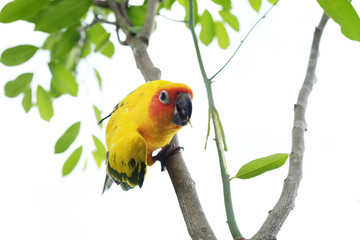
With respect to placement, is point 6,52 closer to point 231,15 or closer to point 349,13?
point 231,15

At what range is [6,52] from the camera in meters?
0.98

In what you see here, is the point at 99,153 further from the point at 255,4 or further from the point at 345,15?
the point at 345,15

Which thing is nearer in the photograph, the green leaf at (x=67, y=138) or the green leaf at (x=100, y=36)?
the green leaf at (x=67, y=138)

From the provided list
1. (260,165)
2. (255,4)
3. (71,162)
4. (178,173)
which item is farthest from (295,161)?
(71,162)

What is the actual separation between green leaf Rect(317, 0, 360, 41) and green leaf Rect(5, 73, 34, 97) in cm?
82

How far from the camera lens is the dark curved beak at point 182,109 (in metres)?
0.76

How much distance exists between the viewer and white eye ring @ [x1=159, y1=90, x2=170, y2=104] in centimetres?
77

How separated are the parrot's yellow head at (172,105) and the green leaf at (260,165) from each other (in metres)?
0.20

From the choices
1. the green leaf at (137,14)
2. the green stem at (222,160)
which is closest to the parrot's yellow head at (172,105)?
the green stem at (222,160)

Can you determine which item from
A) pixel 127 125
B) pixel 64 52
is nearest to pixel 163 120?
pixel 127 125

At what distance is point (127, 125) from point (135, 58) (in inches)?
10.1

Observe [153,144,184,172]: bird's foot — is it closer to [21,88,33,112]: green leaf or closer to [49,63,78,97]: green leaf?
[49,63,78,97]: green leaf

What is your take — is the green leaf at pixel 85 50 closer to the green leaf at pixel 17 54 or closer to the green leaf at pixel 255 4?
the green leaf at pixel 17 54

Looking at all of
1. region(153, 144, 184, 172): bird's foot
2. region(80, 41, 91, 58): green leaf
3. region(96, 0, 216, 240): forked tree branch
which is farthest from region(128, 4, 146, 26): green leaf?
region(153, 144, 184, 172): bird's foot
